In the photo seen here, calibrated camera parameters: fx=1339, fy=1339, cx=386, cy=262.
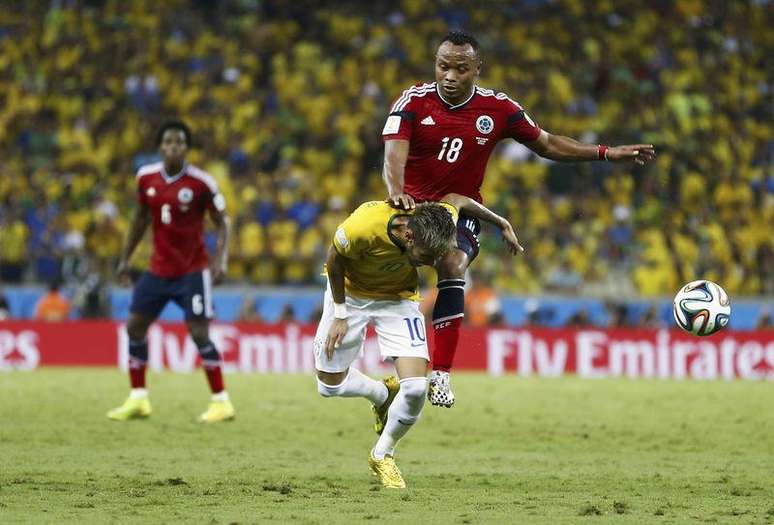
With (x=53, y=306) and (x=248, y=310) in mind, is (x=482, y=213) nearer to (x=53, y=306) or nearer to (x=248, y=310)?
(x=248, y=310)

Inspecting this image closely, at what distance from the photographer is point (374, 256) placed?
28.1ft

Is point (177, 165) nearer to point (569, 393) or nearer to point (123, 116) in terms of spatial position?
point (569, 393)

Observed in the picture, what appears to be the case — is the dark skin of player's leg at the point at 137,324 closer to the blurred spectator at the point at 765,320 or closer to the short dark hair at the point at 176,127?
the short dark hair at the point at 176,127

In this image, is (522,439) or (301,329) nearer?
(522,439)

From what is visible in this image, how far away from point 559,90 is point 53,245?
10370mm

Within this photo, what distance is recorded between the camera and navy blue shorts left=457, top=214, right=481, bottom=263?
30.4ft

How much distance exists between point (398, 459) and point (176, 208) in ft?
13.1

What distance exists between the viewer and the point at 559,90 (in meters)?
26.4

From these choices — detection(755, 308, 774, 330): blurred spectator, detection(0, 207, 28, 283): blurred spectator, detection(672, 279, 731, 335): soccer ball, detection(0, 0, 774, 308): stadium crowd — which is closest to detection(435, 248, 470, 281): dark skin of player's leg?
detection(672, 279, 731, 335): soccer ball

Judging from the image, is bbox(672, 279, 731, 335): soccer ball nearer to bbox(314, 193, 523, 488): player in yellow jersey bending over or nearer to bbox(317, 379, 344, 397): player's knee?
bbox(314, 193, 523, 488): player in yellow jersey bending over

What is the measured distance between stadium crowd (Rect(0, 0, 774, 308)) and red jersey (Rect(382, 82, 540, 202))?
12.9m

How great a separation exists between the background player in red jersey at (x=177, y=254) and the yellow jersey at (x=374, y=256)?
4250mm

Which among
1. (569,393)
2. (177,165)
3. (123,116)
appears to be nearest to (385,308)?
(177,165)

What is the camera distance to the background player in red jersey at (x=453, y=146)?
9.04m
